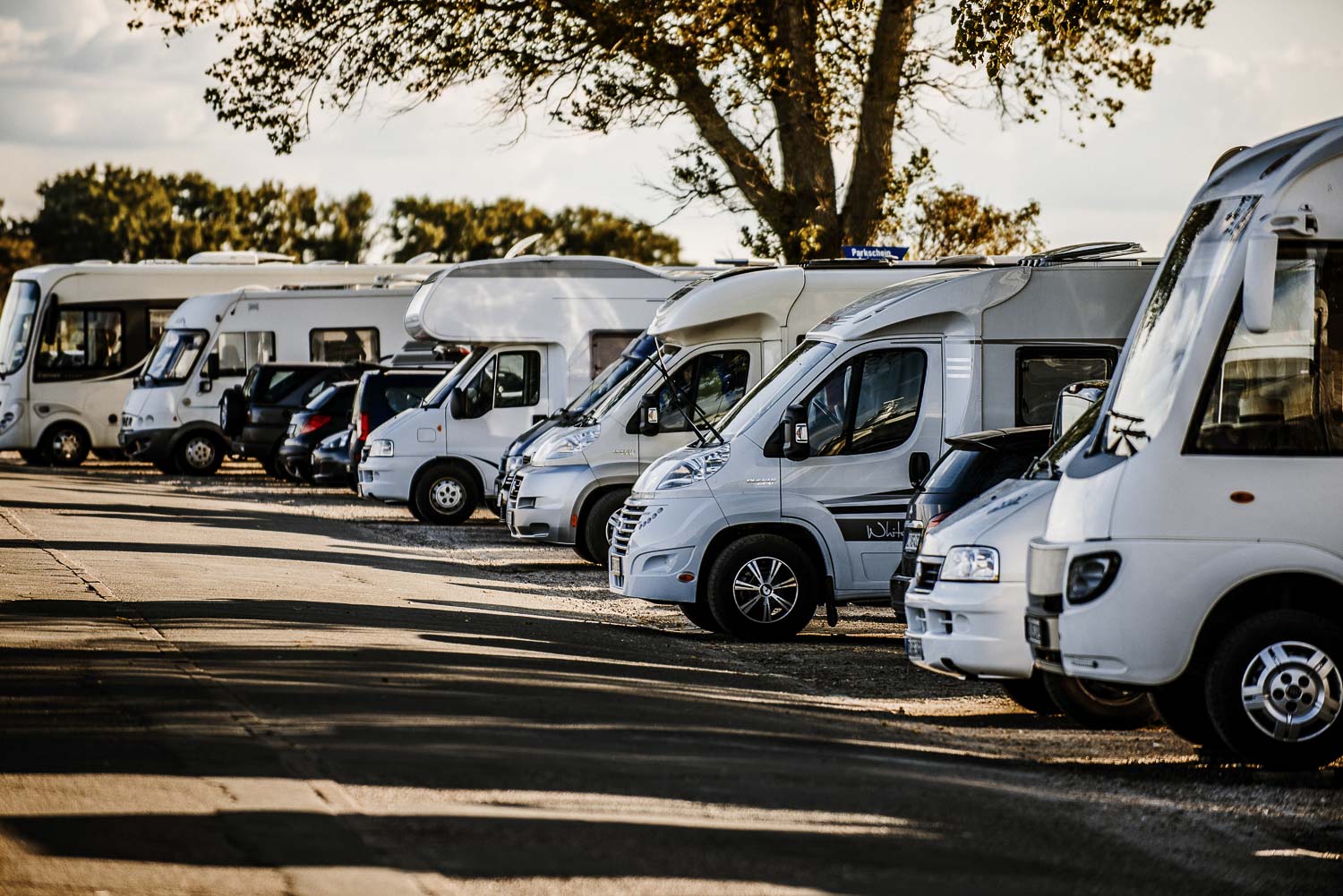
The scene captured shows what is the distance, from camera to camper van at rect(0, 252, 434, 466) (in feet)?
113

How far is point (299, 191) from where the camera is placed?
84562mm

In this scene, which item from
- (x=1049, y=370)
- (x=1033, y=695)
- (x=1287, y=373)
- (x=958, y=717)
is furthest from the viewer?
(x=1049, y=370)

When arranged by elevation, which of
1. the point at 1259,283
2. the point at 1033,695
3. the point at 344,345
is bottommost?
the point at 1033,695

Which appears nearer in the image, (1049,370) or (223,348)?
(1049,370)

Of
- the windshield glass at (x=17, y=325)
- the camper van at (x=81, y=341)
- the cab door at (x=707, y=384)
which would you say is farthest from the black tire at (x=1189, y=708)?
the windshield glass at (x=17, y=325)

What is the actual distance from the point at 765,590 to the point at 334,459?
1505 cm

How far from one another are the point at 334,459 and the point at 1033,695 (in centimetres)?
1834

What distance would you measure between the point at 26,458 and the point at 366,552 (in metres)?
18.8

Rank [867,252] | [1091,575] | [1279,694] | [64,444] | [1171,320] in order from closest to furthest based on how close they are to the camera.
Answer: [1279,694]
[1091,575]
[1171,320]
[867,252]
[64,444]

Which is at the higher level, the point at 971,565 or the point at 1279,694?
the point at 971,565

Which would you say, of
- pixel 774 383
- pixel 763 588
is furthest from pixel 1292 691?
pixel 774 383

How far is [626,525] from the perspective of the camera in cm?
1394

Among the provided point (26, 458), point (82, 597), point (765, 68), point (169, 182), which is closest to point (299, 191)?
point (169, 182)

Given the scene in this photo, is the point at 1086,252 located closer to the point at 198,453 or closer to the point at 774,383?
the point at 774,383
